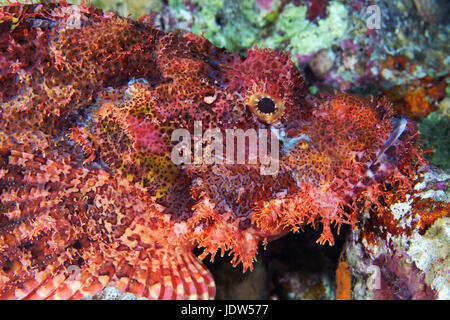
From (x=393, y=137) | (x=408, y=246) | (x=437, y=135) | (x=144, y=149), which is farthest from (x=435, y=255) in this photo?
(x=144, y=149)

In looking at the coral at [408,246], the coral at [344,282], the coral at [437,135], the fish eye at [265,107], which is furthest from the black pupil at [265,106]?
the coral at [437,135]

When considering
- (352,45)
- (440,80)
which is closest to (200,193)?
(352,45)

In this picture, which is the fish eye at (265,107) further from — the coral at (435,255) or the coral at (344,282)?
the coral at (344,282)

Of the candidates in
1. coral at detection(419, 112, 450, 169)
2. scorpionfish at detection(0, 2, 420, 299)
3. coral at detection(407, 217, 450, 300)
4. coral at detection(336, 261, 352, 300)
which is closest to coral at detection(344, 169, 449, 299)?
coral at detection(407, 217, 450, 300)

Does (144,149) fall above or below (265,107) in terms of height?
below

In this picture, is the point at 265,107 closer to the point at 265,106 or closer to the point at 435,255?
the point at 265,106

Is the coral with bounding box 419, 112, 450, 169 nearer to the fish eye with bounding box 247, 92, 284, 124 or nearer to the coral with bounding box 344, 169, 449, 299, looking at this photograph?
the coral with bounding box 344, 169, 449, 299

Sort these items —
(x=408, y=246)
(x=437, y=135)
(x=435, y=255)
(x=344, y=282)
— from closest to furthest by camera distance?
(x=435, y=255) < (x=408, y=246) < (x=344, y=282) < (x=437, y=135)
